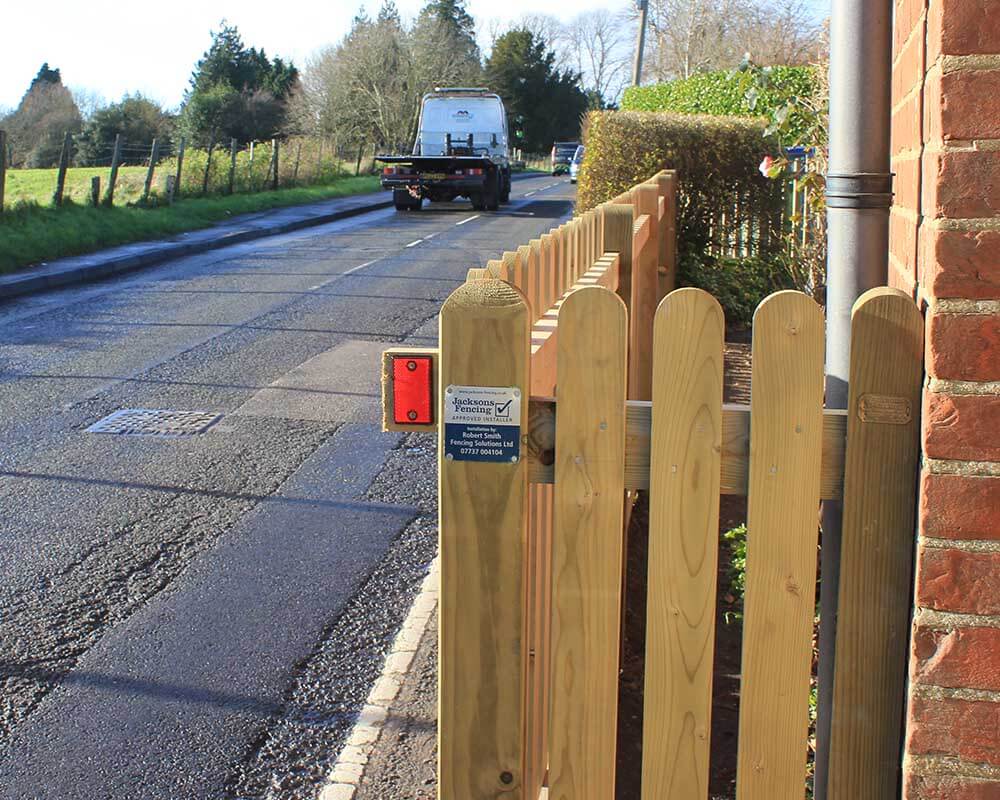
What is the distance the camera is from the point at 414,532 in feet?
18.2

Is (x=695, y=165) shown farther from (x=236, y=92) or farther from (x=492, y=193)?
(x=236, y=92)

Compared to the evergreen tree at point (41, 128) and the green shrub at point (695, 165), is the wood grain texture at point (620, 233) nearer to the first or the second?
the green shrub at point (695, 165)

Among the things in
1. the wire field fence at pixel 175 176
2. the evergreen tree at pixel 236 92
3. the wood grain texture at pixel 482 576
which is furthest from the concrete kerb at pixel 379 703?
the evergreen tree at pixel 236 92

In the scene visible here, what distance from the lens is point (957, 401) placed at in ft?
6.23

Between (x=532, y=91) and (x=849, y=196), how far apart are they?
77883mm

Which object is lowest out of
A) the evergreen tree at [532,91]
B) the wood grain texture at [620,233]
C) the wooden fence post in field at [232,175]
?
the wood grain texture at [620,233]

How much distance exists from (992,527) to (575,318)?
0.76 m

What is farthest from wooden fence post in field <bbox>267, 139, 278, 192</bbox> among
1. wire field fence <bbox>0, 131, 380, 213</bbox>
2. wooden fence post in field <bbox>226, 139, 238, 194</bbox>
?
wooden fence post in field <bbox>226, 139, 238, 194</bbox>

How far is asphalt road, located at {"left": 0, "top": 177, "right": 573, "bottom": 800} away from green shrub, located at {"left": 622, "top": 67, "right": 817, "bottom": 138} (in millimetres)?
3657

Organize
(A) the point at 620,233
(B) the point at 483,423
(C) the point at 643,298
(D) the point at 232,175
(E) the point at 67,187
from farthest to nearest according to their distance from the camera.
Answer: (D) the point at 232,175 < (E) the point at 67,187 < (C) the point at 643,298 < (A) the point at 620,233 < (B) the point at 483,423

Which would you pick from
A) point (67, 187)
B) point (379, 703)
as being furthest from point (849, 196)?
point (67, 187)

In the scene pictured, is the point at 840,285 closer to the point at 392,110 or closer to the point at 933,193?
the point at 933,193

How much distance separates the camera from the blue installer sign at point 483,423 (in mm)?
2111

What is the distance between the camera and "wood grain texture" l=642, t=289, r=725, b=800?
206cm
